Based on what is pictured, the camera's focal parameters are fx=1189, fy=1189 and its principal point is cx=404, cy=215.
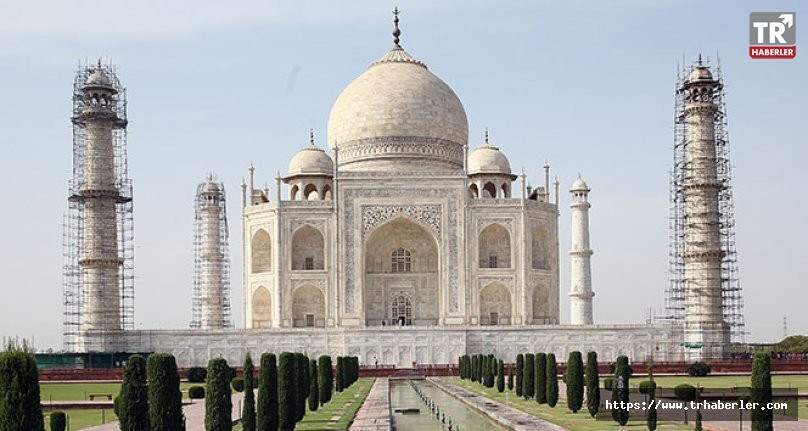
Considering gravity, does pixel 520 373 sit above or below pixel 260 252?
below

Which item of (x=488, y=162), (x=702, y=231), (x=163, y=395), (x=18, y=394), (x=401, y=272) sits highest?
(x=488, y=162)

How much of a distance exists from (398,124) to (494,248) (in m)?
4.69

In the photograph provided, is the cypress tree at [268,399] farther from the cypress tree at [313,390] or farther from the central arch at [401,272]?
the central arch at [401,272]

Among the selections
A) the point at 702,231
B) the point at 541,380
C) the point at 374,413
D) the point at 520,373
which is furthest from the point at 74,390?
the point at 702,231

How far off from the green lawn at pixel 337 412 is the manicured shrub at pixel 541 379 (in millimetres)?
2690

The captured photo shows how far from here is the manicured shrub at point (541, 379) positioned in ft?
57.7

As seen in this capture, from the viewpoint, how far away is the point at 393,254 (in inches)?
1297

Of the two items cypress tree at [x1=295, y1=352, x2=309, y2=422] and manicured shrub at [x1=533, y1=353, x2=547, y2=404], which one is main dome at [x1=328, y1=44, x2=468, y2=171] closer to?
manicured shrub at [x1=533, y1=353, x2=547, y2=404]

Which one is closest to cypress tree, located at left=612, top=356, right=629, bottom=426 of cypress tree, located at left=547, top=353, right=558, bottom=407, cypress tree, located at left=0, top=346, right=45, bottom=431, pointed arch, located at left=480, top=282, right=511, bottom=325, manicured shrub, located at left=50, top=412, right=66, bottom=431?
cypress tree, located at left=547, top=353, right=558, bottom=407

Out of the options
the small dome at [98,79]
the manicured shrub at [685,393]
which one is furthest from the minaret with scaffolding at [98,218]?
the manicured shrub at [685,393]

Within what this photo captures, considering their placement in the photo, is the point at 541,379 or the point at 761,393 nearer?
the point at 761,393

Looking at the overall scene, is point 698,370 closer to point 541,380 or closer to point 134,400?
point 541,380

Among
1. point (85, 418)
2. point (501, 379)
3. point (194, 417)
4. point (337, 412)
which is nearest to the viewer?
point (194, 417)

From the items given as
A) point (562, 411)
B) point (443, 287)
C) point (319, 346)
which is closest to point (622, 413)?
point (562, 411)
